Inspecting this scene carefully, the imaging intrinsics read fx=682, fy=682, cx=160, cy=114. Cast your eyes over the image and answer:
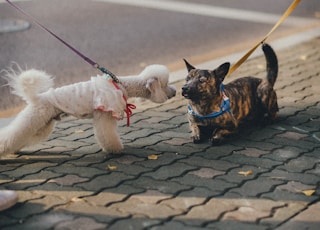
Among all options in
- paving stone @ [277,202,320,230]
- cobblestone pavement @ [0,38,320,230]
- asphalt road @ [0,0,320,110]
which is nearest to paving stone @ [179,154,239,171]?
cobblestone pavement @ [0,38,320,230]

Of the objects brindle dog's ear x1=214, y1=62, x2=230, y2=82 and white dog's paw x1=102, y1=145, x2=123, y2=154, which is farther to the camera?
brindle dog's ear x1=214, y1=62, x2=230, y2=82

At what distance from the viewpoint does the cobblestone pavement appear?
432 cm

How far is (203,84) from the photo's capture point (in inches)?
218

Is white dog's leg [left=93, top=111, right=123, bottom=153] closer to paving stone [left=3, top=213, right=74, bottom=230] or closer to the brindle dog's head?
the brindle dog's head

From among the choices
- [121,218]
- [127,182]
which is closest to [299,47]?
[127,182]

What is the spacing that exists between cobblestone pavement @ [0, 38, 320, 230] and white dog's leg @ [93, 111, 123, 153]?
3.9 inches

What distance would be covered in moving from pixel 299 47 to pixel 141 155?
490 centimetres

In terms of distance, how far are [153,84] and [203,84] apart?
0.41 meters

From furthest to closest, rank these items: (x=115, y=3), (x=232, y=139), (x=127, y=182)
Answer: (x=115, y=3) < (x=232, y=139) < (x=127, y=182)

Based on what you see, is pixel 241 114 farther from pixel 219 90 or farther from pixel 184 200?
pixel 184 200

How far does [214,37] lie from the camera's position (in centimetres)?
1063

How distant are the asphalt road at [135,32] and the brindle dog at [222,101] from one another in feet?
7.98

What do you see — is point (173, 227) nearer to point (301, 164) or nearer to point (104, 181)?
point (104, 181)

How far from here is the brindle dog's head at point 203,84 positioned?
5.52m
